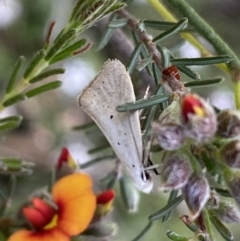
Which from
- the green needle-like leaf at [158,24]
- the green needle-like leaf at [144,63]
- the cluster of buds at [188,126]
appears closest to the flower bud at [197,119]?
the cluster of buds at [188,126]

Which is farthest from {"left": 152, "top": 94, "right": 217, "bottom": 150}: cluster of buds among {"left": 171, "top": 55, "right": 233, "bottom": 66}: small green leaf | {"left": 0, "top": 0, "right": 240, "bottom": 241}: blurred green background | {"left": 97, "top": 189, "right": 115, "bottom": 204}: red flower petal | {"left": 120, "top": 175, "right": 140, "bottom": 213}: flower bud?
{"left": 0, "top": 0, "right": 240, "bottom": 241}: blurred green background

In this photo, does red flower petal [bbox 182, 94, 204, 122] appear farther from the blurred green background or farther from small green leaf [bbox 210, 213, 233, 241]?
the blurred green background

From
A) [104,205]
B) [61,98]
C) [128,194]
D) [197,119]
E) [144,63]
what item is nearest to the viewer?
[197,119]

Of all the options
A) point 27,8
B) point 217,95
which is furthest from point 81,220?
point 217,95

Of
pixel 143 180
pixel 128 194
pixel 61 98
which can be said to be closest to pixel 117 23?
pixel 143 180

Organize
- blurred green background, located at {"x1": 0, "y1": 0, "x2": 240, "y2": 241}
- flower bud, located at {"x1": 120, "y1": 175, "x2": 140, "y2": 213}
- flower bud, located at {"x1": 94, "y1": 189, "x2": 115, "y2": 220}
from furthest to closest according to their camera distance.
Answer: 1. blurred green background, located at {"x1": 0, "y1": 0, "x2": 240, "y2": 241}
2. flower bud, located at {"x1": 120, "y1": 175, "x2": 140, "y2": 213}
3. flower bud, located at {"x1": 94, "y1": 189, "x2": 115, "y2": 220}

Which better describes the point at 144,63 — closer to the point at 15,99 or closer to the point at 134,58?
the point at 134,58
